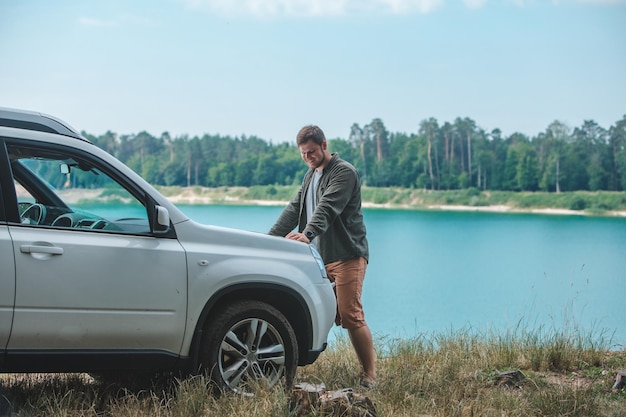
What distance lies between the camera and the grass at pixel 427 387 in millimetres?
5305

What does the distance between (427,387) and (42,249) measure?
8.64 feet

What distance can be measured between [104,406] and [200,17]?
200 meters

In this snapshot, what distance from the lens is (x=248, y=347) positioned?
19.0 feet

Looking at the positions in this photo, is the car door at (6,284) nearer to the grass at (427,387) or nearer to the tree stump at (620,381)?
the grass at (427,387)

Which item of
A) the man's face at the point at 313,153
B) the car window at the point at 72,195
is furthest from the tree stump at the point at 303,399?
the man's face at the point at 313,153

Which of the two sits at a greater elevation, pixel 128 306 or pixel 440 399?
pixel 128 306

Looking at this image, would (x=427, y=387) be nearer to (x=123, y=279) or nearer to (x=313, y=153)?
(x=313, y=153)

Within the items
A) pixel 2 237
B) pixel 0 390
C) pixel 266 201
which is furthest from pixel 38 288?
pixel 266 201

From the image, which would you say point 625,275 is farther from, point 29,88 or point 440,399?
point 29,88

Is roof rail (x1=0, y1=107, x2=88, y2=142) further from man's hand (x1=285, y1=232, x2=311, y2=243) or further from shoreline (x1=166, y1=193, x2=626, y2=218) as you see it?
shoreline (x1=166, y1=193, x2=626, y2=218)

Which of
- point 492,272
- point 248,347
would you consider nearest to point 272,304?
point 248,347

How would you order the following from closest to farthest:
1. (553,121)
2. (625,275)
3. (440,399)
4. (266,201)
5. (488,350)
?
(440,399) < (488,350) < (625,275) < (266,201) < (553,121)

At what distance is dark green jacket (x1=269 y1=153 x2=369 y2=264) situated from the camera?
6.40m

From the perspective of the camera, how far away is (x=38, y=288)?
16.4 ft
